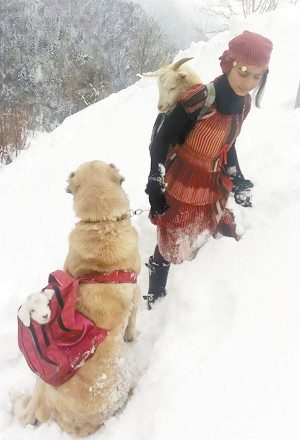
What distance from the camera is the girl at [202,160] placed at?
5.45 ft

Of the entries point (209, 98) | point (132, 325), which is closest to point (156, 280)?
point (132, 325)

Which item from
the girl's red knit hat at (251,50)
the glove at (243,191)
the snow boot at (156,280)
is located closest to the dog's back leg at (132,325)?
the snow boot at (156,280)

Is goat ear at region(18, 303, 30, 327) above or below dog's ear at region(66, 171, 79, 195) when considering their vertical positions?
below

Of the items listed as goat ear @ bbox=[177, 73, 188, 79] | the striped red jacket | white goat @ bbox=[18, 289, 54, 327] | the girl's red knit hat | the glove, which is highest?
the girl's red knit hat

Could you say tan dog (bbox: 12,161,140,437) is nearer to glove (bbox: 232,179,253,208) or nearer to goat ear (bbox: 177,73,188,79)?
goat ear (bbox: 177,73,188,79)

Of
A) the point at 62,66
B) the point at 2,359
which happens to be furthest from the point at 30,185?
the point at 62,66

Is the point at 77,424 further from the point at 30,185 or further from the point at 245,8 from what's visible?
the point at 245,8

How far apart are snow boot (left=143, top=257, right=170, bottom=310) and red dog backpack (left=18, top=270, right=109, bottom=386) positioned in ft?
2.97

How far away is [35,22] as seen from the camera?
170 feet

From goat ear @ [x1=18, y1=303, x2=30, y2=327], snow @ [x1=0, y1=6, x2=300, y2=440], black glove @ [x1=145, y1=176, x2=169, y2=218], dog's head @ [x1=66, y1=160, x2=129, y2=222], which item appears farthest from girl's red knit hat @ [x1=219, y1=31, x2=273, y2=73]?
goat ear @ [x1=18, y1=303, x2=30, y2=327]

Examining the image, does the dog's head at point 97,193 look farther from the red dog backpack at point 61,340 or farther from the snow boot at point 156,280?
the snow boot at point 156,280

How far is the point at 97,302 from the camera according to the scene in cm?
181

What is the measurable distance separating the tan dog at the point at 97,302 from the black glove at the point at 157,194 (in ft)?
0.65

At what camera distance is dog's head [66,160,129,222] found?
1938 millimetres
